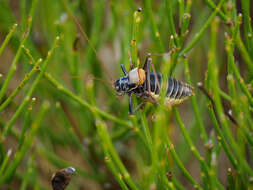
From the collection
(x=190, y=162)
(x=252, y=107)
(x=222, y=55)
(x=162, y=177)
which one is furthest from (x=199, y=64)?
(x=162, y=177)

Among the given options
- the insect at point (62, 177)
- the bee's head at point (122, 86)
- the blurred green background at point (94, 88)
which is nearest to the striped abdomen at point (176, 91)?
the blurred green background at point (94, 88)

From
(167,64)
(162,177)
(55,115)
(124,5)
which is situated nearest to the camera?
(167,64)

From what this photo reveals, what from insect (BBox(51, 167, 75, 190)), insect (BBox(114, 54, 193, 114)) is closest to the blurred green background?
insect (BBox(114, 54, 193, 114))

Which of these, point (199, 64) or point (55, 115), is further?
point (199, 64)

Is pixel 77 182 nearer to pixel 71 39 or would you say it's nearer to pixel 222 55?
pixel 71 39

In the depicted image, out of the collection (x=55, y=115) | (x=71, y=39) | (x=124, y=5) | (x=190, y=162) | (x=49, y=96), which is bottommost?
(x=190, y=162)

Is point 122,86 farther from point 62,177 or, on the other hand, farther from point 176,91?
point 62,177

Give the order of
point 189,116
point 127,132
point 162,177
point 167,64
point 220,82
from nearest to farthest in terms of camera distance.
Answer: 1. point 167,64
2. point 162,177
3. point 127,132
4. point 220,82
5. point 189,116

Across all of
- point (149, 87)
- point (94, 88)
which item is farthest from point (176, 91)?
point (94, 88)
